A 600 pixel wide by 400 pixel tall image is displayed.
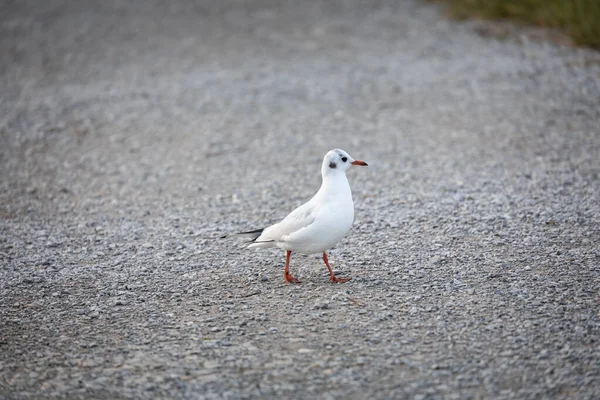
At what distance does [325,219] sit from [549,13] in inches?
401

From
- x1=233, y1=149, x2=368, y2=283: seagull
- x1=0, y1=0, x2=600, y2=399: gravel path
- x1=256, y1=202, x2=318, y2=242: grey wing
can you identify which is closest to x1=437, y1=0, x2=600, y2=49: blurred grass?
x1=0, y1=0, x2=600, y2=399: gravel path

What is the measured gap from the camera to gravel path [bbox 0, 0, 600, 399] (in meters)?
4.27

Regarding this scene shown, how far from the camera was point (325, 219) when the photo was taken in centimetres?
505

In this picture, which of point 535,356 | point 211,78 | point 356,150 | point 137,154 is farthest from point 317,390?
point 211,78

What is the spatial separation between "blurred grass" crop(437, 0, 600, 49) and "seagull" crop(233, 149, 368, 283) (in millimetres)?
8450

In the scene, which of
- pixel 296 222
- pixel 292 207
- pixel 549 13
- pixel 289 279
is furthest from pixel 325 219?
pixel 549 13

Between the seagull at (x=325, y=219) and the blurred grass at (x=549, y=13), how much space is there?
845 centimetres

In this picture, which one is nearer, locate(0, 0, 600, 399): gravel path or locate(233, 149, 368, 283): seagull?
locate(0, 0, 600, 399): gravel path

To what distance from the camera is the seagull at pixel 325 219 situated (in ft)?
16.6

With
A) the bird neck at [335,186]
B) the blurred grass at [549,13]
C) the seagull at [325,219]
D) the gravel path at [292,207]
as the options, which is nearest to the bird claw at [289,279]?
the gravel path at [292,207]

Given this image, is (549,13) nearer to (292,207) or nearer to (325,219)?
(292,207)

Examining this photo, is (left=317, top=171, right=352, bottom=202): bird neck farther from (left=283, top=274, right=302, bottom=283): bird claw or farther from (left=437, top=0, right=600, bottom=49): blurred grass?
(left=437, top=0, right=600, bottom=49): blurred grass

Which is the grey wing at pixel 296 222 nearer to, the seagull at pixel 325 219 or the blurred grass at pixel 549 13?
the seagull at pixel 325 219

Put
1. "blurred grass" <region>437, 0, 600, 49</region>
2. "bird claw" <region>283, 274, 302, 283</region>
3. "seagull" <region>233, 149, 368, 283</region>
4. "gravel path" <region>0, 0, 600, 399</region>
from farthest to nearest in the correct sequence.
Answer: "blurred grass" <region>437, 0, 600, 49</region>
"bird claw" <region>283, 274, 302, 283</region>
"seagull" <region>233, 149, 368, 283</region>
"gravel path" <region>0, 0, 600, 399</region>
